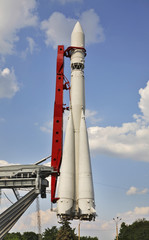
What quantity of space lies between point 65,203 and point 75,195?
2.36 metres

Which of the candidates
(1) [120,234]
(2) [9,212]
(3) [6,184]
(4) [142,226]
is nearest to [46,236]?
(1) [120,234]

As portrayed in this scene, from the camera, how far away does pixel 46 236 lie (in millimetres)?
96688

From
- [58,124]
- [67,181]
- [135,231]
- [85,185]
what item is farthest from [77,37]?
[135,231]

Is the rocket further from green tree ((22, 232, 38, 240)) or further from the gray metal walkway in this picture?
green tree ((22, 232, 38, 240))

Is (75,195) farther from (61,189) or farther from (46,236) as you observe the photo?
(46,236)

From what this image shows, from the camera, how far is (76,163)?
4369 centimetres

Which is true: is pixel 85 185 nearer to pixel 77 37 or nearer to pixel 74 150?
pixel 74 150

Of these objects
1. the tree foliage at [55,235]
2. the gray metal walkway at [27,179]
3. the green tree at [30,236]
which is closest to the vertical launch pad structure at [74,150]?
the gray metal walkway at [27,179]

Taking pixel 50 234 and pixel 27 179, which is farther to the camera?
pixel 50 234

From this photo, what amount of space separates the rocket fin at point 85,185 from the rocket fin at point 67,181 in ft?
3.85

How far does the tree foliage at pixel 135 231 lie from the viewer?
82.4 metres

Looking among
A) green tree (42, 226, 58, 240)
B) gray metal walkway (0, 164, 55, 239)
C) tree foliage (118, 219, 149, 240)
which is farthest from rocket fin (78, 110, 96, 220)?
green tree (42, 226, 58, 240)

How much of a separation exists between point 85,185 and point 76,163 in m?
4.01

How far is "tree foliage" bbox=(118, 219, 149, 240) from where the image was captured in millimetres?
82375
